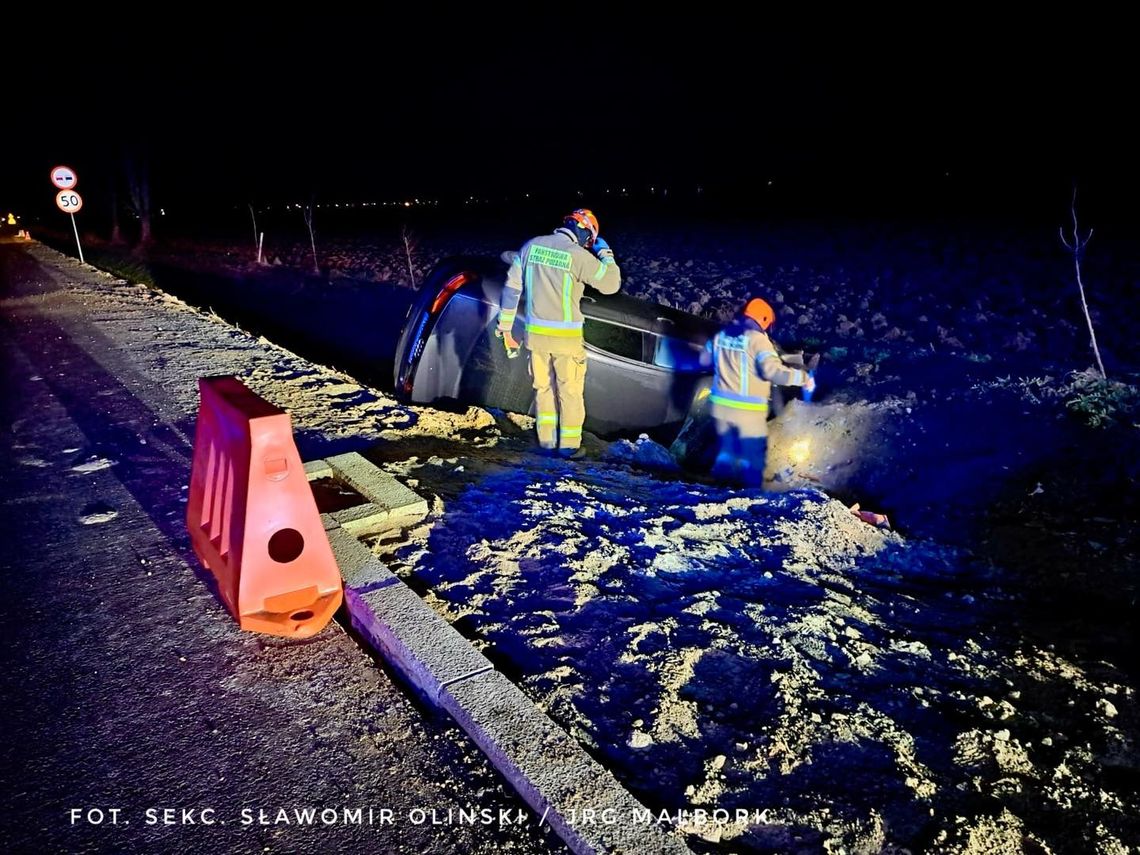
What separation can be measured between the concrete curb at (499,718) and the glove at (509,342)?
2183 mm

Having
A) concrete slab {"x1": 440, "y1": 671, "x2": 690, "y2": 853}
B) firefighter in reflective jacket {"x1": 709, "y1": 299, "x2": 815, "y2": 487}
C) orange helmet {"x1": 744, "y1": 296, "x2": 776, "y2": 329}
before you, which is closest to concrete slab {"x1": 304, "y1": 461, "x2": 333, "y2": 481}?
concrete slab {"x1": 440, "y1": 671, "x2": 690, "y2": 853}

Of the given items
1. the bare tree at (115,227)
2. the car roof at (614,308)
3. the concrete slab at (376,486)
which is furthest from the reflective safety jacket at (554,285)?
the bare tree at (115,227)

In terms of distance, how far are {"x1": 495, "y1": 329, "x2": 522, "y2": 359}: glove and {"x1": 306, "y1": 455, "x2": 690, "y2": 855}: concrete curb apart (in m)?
2.18

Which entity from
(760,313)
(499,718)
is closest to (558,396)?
(760,313)

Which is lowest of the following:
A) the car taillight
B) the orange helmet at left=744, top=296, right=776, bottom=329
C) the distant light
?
the distant light

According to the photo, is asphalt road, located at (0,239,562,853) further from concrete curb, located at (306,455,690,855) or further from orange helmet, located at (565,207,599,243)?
orange helmet, located at (565,207,599,243)

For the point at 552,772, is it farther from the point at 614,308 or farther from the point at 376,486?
the point at 614,308

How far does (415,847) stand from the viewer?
6.22 ft

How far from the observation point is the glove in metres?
4.97

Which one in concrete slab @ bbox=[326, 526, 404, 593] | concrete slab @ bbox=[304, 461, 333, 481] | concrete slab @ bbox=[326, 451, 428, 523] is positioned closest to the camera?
concrete slab @ bbox=[326, 526, 404, 593]

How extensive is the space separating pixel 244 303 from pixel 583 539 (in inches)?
539

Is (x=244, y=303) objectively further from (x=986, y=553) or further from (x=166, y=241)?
(x=166, y=241)

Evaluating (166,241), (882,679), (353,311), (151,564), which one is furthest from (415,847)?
(166,241)

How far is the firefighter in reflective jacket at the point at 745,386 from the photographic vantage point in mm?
4922
